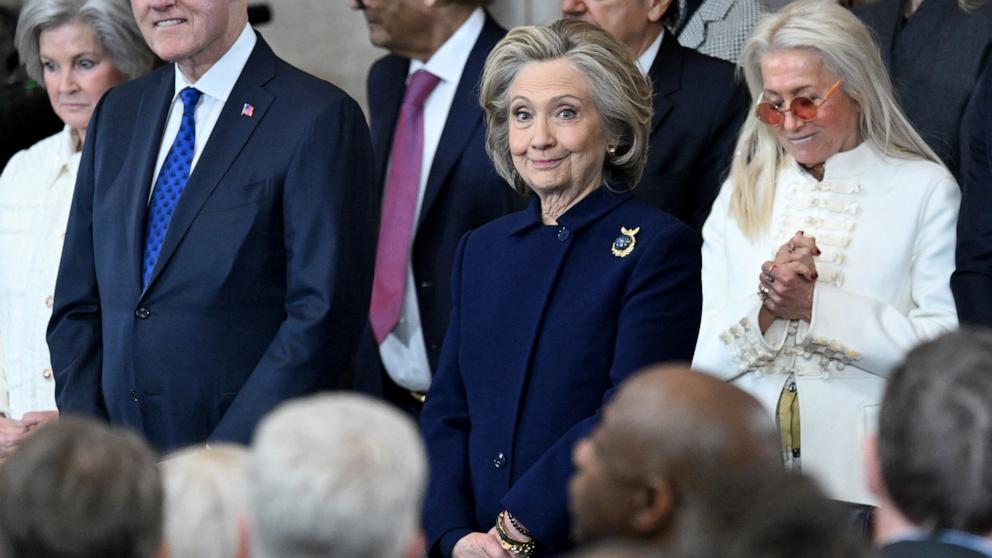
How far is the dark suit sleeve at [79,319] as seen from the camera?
3963 mm

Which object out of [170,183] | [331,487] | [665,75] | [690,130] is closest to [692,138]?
[690,130]

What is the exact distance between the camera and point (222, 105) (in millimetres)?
3865

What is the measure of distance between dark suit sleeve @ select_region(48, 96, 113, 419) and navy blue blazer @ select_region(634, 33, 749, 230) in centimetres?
145

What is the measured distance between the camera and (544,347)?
3.44 meters

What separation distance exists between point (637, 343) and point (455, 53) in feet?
5.91

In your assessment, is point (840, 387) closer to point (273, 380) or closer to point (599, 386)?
point (599, 386)

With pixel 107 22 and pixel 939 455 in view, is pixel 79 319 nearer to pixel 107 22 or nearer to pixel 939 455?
pixel 107 22

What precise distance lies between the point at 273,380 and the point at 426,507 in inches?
17.8

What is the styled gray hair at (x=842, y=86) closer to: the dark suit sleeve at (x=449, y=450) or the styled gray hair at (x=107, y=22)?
the dark suit sleeve at (x=449, y=450)

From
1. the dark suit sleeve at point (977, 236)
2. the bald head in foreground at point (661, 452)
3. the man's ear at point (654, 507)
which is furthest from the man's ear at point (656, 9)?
the man's ear at point (654, 507)

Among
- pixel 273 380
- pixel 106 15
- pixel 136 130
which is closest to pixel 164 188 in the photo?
pixel 136 130

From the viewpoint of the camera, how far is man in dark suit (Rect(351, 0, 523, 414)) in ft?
15.1

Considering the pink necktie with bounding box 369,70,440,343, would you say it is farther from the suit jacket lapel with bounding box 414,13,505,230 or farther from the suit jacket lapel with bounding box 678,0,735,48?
the suit jacket lapel with bounding box 678,0,735,48

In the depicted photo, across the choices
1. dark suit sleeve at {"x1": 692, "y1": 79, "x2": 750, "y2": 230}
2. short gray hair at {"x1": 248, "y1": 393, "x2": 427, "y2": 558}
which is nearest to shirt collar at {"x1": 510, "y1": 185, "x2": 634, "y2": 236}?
dark suit sleeve at {"x1": 692, "y1": 79, "x2": 750, "y2": 230}
